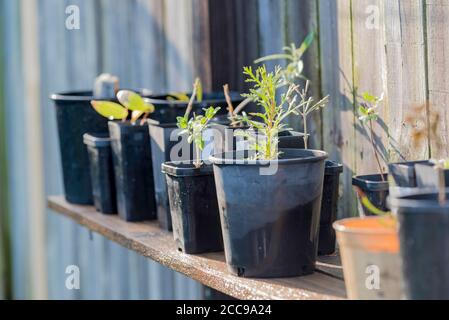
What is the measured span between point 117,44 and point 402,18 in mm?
1818

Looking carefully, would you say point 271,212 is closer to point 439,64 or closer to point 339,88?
point 439,64

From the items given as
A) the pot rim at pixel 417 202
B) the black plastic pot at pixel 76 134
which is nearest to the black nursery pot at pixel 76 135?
the black plastic pot at pixel 76 134

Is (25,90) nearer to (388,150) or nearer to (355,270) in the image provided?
(388,150)

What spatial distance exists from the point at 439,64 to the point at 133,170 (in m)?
0.95

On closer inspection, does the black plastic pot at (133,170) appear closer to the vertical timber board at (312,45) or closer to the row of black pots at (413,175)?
the vertical timber board at (312,45)

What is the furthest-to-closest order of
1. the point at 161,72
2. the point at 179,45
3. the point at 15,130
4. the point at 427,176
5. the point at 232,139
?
1. the point at 15,130
2. the point at 161,72
3. the point at 179,45
4. the point at 232,139
5. the point at 427,176

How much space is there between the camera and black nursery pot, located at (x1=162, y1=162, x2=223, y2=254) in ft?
6.81

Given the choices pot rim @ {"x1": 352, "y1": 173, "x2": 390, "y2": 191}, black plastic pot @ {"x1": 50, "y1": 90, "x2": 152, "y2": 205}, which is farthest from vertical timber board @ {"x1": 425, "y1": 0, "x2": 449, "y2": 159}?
black plastic pot @ {"x1": 50, "y1": 90, "x2": 152, "y2": 205}

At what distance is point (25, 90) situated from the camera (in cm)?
412

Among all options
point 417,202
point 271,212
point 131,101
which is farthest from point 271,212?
point 131,101

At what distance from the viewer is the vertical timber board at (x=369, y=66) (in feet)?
7.23

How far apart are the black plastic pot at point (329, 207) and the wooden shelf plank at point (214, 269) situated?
1.3 inches

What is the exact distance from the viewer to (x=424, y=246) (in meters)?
1.41

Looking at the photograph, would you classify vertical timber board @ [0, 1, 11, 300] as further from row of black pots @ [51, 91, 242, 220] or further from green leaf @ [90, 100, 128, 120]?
green leaf @ [90, 100, 128, 120]
